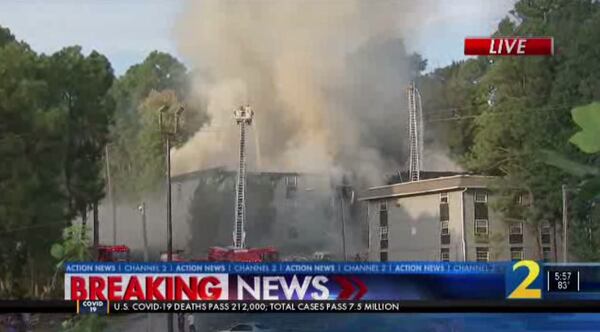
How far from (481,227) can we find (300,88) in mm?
786

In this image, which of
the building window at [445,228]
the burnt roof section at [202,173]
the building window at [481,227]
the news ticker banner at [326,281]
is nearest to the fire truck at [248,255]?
the news ticker banner at [326,281]

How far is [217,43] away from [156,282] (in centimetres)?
85

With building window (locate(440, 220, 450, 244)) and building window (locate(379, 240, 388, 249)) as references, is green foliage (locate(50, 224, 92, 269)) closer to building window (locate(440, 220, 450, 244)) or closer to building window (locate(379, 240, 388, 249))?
building window (locate(379, 240, 388, 249))

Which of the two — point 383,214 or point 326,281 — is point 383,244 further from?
point 326,281

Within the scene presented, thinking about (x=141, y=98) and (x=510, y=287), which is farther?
(x=141, y=98)

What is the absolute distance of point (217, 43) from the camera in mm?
2488

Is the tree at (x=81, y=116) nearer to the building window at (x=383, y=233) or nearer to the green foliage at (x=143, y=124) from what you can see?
the green foliage at (x=143, y=124)

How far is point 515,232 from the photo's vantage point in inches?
94.7

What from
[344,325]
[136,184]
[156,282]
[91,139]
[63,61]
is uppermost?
[63,61]

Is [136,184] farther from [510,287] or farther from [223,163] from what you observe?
[510,287]

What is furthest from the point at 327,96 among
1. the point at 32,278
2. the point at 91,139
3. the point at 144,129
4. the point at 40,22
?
the point at 32,278

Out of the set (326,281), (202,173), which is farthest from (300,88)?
(326,281)

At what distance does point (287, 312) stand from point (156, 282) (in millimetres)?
448

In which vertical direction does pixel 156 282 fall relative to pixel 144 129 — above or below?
below
